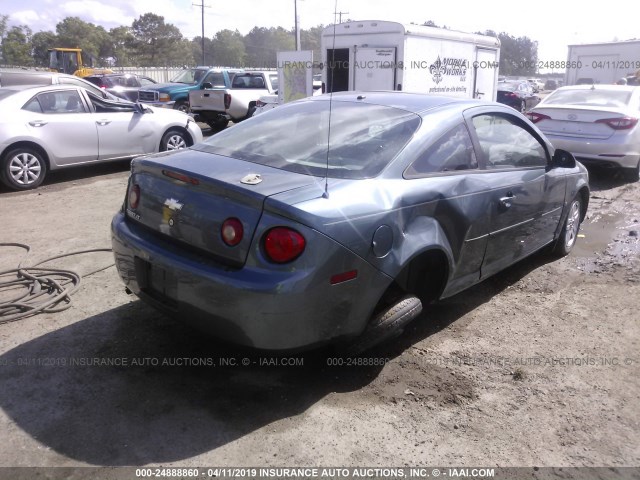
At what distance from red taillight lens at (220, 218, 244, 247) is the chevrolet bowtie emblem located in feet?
1.21

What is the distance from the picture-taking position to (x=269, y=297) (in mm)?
2770

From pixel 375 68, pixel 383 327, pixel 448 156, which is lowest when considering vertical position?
pixel 383 327

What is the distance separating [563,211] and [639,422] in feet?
8.15

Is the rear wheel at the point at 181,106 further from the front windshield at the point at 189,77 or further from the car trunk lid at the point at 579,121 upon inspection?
the car trunk lid at the point at 579,121

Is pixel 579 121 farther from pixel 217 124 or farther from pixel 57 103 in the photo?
pixel 217 124

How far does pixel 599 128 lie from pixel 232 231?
769 centimetres

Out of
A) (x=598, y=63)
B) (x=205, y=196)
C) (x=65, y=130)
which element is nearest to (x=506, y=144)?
(x=205, y=196)

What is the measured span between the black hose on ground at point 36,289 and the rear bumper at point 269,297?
4.66 feet

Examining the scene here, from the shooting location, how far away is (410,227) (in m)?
3.26

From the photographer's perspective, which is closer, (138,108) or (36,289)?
(36,289)

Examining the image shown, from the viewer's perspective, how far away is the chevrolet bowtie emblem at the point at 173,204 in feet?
10.4

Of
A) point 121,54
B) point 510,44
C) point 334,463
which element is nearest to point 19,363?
point 334,463

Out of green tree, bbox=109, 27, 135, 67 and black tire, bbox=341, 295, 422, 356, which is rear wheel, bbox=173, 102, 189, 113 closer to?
black tire, bbox=341, 295, 422, 356

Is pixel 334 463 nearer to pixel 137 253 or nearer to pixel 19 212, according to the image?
pixel 137 253
